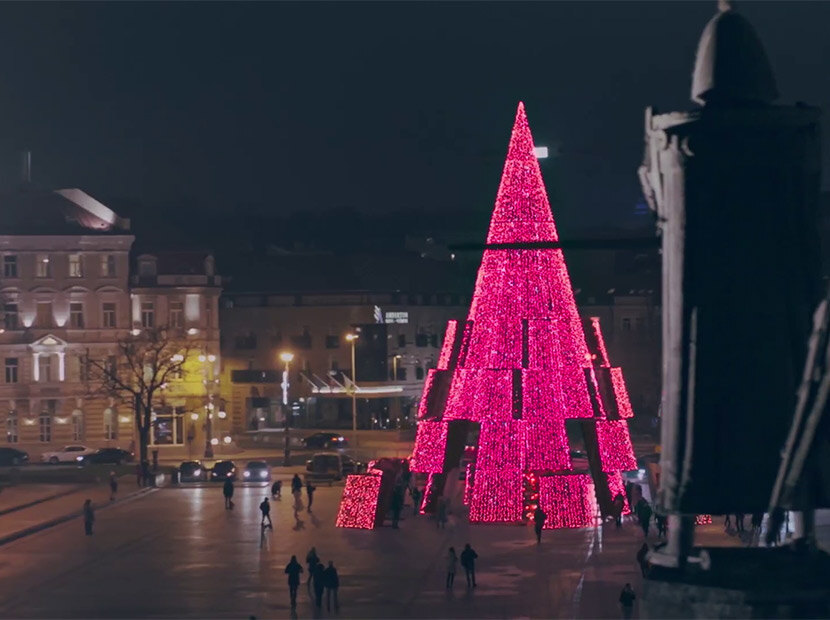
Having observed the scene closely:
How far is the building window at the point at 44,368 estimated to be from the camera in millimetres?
84188

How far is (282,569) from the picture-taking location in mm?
35969

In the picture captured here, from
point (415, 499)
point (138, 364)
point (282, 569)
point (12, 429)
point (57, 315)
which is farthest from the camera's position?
point (57, 315)

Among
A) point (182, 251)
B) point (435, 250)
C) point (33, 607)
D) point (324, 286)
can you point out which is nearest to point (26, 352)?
point (182, 251)

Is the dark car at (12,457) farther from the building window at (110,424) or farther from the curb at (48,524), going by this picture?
the curb at (48,524)

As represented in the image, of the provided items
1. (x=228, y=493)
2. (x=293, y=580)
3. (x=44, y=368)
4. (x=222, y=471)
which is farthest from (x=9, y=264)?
(x=293, y=580)

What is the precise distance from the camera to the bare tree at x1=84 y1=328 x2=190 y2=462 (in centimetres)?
7725

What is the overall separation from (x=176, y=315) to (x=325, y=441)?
10989mm

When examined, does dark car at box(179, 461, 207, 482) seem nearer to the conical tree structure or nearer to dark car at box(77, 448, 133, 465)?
dark car at box(77, 448, 133, 465)

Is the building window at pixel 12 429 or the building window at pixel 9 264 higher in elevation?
the building window at pixel 9 264

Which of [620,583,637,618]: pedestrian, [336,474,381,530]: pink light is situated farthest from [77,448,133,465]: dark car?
[620,583,637,618]: pedestrian

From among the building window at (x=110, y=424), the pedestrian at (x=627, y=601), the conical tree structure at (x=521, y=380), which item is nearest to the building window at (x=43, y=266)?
the building window at (x=110, y=424)

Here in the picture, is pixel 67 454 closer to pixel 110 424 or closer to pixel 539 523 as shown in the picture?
pixel 110 424

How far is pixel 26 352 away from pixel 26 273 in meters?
3.67

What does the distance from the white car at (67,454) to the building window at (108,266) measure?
11373mm
